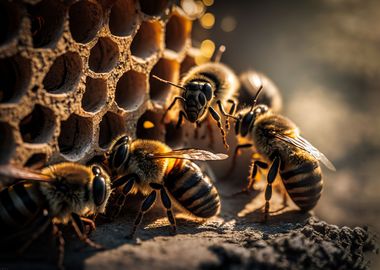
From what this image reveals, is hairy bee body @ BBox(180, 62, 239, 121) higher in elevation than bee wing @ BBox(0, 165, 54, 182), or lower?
higher

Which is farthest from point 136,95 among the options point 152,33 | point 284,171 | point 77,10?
point 284,171

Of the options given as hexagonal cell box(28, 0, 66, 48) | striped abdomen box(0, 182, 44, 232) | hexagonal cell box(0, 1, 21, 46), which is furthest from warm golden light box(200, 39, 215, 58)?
striped abdomen box(0, 182, 44, 232)

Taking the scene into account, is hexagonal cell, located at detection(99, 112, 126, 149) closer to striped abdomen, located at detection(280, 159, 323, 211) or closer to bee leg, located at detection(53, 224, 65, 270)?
bee leg, located at detection(53, 224, 65, 270)

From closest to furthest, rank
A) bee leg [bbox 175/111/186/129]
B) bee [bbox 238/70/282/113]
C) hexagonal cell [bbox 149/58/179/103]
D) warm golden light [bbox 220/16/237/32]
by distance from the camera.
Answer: bee leg [bbox 175/111/186/129] < hexagonal cell [bbox 149/58/179/103] < bee [bbox 238/70/282/113] < warm golden light [bbox 220/16/237/32]

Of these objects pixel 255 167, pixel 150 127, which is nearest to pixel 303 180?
pixel 255 167

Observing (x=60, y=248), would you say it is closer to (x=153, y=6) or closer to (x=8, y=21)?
(x=8, y=21)

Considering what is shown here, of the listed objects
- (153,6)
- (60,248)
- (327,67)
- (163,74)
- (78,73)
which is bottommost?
(60,248)

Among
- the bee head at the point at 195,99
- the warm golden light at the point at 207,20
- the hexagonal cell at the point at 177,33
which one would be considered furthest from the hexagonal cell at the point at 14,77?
the warm golden light at the point at 207,20
